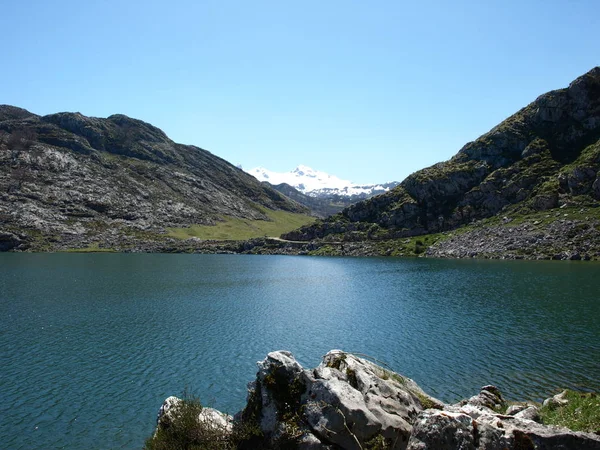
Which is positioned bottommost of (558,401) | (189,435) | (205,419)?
(189,435)

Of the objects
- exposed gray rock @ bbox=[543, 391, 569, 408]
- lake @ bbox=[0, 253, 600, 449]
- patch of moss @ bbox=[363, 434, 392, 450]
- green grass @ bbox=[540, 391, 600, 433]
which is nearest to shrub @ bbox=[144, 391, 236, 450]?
patch of moss @ bbox=[363, 434, 392, 450]

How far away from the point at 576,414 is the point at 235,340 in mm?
40023

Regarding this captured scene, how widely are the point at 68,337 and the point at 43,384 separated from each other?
17.6 metres

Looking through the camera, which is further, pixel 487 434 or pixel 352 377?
pixel 352 377

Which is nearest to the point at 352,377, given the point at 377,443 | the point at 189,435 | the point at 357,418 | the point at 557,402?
the point at 357,418

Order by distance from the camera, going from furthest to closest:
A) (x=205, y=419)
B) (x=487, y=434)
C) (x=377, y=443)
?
(x=205, y=419), (x=377, y=443), (x=487, y=434)

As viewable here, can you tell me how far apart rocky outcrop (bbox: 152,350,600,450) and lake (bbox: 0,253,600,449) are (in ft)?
39.1

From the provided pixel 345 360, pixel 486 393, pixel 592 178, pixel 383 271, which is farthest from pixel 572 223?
pixel 345 360

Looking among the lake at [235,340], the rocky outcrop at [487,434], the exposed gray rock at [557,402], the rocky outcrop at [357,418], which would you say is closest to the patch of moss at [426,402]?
the rocky outcrop at [357,418]

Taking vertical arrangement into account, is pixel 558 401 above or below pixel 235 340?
above

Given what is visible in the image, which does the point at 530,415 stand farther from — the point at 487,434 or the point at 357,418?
the point at 357,418

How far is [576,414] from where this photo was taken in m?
20.6

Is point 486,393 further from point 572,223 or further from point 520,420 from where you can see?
point 572,223

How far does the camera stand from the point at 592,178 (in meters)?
180
